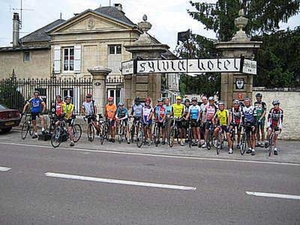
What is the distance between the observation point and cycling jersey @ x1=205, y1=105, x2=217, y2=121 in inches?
513

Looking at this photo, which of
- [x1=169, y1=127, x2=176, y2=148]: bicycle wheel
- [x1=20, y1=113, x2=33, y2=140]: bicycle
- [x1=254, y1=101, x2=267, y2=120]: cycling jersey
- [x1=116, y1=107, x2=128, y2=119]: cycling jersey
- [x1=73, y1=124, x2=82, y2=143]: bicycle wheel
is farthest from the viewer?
[x1=20, y1=113, x2=33, y2=140]: bicycle

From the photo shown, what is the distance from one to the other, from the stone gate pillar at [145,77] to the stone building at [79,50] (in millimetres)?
16417

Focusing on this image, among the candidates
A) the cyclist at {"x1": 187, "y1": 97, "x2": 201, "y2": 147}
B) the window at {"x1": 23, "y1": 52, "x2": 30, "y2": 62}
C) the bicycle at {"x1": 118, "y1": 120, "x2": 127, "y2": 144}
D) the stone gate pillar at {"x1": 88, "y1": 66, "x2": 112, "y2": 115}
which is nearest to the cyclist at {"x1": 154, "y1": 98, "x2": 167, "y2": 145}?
the cyclist at {"x1": 187, "y1": 97, "x2": 201, "y2": 147}

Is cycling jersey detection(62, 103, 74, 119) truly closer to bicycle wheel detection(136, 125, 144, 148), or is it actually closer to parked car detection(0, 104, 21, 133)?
bicycle wheel detection(136, 125, 144, 148)

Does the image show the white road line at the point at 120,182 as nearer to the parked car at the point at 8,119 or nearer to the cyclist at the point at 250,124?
the cyclist at the point at 250,124

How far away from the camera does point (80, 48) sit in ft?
116

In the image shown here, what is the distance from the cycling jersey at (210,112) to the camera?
13039 mm

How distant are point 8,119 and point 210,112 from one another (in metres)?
9.20

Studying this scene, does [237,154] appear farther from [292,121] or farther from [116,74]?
[116,74]

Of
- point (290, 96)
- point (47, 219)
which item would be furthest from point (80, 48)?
point (47, 219)

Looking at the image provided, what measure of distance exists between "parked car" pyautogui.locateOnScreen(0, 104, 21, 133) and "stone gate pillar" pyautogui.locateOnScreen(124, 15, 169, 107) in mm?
5207

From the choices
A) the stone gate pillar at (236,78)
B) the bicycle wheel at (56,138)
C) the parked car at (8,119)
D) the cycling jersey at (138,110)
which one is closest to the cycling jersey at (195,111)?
the cycling jersey at (138,110)

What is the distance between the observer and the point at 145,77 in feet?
53.6

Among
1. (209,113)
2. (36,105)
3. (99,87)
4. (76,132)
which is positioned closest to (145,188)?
(209,113)
